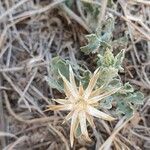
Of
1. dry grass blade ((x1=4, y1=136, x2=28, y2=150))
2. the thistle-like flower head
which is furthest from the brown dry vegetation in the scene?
the thistle-like flower head

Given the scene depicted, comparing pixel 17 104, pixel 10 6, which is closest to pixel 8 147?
pixel 17 104

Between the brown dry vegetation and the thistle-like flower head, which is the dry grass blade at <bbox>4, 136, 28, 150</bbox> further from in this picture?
the thistle-like flower head

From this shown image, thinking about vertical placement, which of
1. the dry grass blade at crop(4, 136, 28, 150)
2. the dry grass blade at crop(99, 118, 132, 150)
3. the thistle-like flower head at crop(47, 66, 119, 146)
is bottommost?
the dry grass blade at crop(99, 118, 132, 150)

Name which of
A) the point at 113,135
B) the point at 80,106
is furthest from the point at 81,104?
the point at 113,135

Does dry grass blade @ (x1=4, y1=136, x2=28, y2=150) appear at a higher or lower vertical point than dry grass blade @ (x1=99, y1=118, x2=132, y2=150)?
higher

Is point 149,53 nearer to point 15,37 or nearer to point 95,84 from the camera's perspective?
point 95,84

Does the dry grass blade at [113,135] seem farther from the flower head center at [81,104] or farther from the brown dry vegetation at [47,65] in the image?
the flower head center at [81,104]

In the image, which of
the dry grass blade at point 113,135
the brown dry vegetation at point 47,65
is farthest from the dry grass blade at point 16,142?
the dry grass blade at point 113,135

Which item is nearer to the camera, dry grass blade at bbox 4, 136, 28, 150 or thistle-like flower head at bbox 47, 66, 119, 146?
thistle-like flower head at bbox 47, 66, 119, 146
